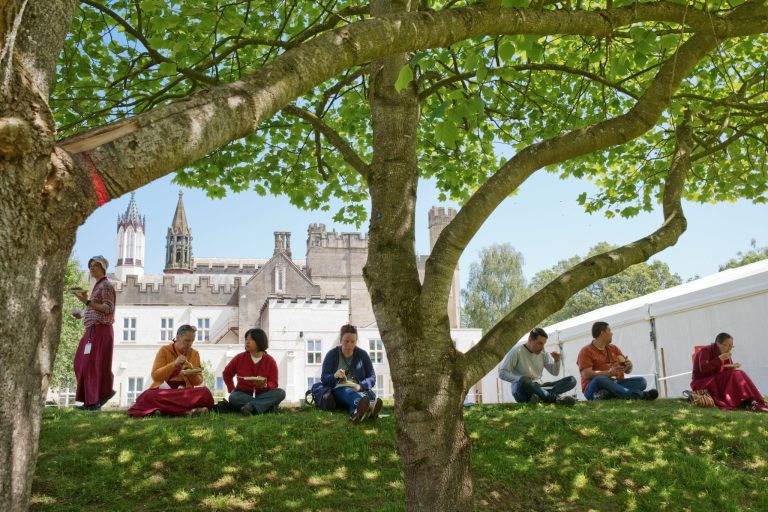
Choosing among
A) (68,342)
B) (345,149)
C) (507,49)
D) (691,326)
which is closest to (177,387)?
(345,149)

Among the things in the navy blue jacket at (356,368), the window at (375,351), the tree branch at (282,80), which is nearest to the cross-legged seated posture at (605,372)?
the navy blue jacket at (356,368)

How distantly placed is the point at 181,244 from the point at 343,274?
2533cm

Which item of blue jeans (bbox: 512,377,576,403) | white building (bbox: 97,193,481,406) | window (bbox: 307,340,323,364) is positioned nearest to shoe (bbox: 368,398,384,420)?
blue jeans (bbox: 512,377,576,403)

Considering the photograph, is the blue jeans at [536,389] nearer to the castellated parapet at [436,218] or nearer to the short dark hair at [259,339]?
the short dark hair at [259,339]

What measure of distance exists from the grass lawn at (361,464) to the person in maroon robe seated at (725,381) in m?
2.24

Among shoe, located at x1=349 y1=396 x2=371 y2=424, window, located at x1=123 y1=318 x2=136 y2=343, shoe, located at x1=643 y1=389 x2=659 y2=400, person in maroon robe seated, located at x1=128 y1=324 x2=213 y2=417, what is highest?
window, located at x1=123 y1=318 x2=136 y2=343

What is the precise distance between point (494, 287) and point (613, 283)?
17.6 meters

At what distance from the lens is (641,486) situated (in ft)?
23.4

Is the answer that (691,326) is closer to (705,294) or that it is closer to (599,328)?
(705,294)

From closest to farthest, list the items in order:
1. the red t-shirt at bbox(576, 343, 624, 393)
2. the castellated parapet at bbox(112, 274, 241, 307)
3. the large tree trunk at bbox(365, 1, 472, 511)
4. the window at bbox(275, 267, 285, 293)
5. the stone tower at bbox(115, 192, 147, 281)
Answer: the large tree trunk at bbox(365, 1, 472, 511) → the red t-shirt at bbox(576, 343, 624, 393) → the castellated parapet at bbox(112, 274, 241, 307) → the window at bbox(275, 267, 285, 293) → the stone tower at bbox(115, 192, 147, 281)

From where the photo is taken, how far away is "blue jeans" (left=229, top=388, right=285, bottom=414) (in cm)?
929

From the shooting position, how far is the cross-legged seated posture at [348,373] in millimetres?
8961

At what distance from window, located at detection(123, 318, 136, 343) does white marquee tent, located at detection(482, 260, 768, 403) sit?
46.3 metres

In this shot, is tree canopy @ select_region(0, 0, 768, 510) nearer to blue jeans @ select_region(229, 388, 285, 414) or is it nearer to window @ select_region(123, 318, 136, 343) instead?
blue jeans @ select_region(229, 388, 285, 414)
